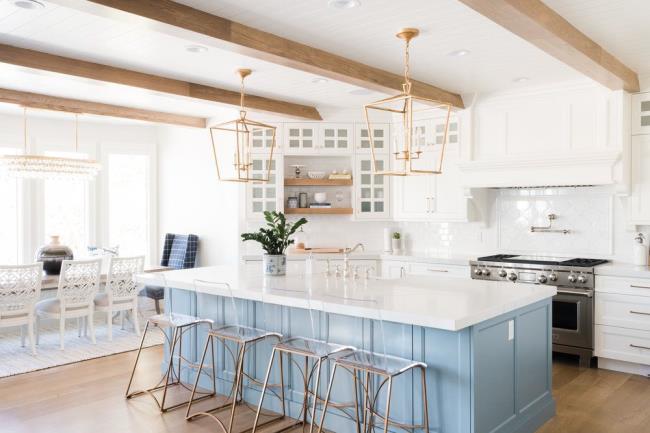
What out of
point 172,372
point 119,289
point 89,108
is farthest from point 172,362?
point 89,108

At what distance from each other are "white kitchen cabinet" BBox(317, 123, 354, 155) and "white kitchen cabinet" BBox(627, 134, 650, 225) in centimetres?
306

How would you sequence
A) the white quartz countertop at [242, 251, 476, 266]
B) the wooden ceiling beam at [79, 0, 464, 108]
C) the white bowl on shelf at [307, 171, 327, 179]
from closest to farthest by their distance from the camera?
the wooden ceiling beam at [79, 0, 464, 108] → the white quartz countertop at [242, 251, 476, 266] → the white bowl on shelf at [307, 171, 327, 179]

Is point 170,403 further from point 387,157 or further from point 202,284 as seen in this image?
point 387,157

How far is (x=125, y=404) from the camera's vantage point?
166 inches

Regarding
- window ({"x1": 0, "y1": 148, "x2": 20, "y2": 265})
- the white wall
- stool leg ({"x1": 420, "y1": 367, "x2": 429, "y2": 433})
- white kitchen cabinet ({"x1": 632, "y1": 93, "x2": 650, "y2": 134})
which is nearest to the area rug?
window ({"x1": 0, "y1": 148, "x2": 20, "y2": 265})

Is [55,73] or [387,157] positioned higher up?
[55,73]

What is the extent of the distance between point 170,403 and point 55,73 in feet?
8.92

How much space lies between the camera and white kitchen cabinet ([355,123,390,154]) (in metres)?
6.82

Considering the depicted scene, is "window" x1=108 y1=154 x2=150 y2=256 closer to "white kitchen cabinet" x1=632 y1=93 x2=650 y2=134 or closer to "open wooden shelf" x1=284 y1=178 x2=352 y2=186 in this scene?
"open wooden shelf" x1=284 y1=178 x2=352 y2=186

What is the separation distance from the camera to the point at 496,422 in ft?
10.8

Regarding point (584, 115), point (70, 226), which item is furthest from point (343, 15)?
point (70, 226)

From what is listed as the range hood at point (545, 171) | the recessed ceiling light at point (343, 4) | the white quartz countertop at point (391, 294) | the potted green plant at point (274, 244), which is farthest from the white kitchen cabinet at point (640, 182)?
the recessed ceiling light at point (343, 4)

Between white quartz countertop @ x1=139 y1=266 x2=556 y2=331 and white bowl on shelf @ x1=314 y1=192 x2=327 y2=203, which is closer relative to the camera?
white quartz countertop @ x1=139 y1=266 x2=556 y2=331

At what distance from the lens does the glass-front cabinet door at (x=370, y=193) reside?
6.89m
